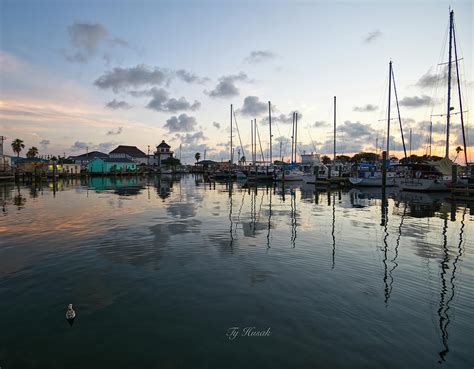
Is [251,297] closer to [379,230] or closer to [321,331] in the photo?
[321,331]

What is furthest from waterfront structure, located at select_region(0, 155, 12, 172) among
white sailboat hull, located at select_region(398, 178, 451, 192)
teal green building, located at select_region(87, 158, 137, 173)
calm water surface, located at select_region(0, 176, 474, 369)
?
white sailboat hull, located at select_region(398, 178, 451, 192)

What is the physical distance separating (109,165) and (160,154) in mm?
58397

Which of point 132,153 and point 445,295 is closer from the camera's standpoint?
point 445,295

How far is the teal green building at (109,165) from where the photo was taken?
10481cm

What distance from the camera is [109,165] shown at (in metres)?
110

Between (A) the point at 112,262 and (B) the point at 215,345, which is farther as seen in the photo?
(A) the point at 112,262

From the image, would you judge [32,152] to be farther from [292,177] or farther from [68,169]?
[292,177]

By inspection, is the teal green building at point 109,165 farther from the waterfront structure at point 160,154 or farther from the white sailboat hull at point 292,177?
the white sailboat hull at point 292,177

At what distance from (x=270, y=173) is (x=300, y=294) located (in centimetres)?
7332

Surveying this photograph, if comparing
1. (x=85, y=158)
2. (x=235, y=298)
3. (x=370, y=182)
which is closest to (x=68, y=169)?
(x=85, y=158)

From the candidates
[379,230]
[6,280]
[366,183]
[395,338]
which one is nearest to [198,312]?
[395,338]

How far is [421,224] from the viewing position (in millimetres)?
19875

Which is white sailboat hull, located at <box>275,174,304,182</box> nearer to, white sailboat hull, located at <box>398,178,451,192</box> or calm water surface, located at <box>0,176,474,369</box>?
white sailboat hull, located at <box>398,178,451,192</box>

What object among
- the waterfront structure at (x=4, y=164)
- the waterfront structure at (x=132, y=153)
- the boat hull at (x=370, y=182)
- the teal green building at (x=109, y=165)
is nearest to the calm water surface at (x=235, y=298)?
the boat hull at (x=370, y=182)
